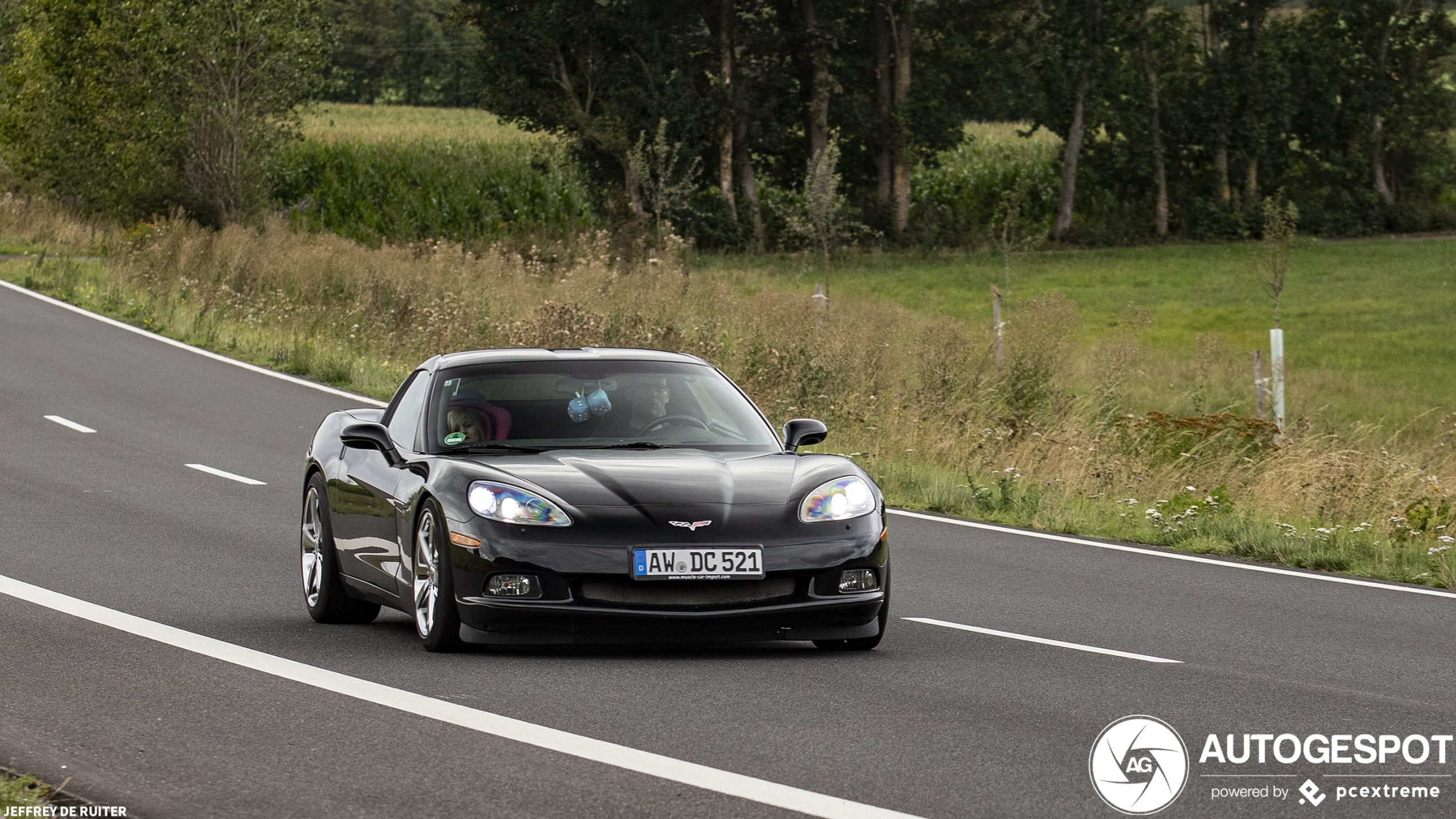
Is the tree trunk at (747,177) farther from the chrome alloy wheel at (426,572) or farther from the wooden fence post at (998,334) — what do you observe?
the chrome alloy wheel at (426,572)

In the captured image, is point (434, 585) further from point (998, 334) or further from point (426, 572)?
point (998, 334)

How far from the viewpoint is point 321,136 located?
193 feet

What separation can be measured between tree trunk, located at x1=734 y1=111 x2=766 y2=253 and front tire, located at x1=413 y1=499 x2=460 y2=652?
1968 inches

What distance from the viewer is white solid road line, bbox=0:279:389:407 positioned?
72.4 feet

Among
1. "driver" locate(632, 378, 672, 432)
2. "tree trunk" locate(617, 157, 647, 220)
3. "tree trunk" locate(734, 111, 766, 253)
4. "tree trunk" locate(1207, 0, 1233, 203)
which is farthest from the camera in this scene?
"tree trunk" locate(1207, 0, 1233, 203)

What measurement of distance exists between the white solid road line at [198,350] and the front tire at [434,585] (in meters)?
11.4

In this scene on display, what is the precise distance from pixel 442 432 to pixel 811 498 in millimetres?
1903

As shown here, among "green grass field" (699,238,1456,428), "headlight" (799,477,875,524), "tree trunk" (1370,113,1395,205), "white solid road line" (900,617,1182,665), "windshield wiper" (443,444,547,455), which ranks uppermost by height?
"windshield wiper" (443,444,547,455)

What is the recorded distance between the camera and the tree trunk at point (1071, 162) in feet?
198

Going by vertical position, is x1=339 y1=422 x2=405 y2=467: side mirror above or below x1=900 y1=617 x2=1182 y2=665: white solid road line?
above

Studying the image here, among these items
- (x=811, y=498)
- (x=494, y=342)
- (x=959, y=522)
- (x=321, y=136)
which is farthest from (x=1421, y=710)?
(x=321, y=136)

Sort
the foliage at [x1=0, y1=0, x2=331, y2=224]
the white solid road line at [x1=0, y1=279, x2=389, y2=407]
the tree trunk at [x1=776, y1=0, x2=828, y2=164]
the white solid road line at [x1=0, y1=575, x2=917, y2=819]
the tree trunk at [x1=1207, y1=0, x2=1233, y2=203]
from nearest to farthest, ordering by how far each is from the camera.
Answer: the white solid road line at [x1=0, y1=575, x2=917, y2=819] < the white solid road line at [x1=0, y1=279, x2=389, y2=407] < the foliage at [x1=0, y1=0, x2=331, y2=224] < the tree trunk at [x1=776, y1=0, x2=828, y2=164] < the tree trunk at [x1=1207, y1=0, x2=1233, y2=203]

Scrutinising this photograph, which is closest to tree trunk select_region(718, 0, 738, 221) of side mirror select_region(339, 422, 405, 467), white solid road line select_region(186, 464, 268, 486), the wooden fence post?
the wooden fence post

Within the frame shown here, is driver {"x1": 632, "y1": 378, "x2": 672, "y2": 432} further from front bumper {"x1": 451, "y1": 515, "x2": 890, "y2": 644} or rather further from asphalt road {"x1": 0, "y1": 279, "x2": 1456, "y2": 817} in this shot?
front bumper {"x1": 451, "y1": 515, "x2": 890, "y2": 644}
